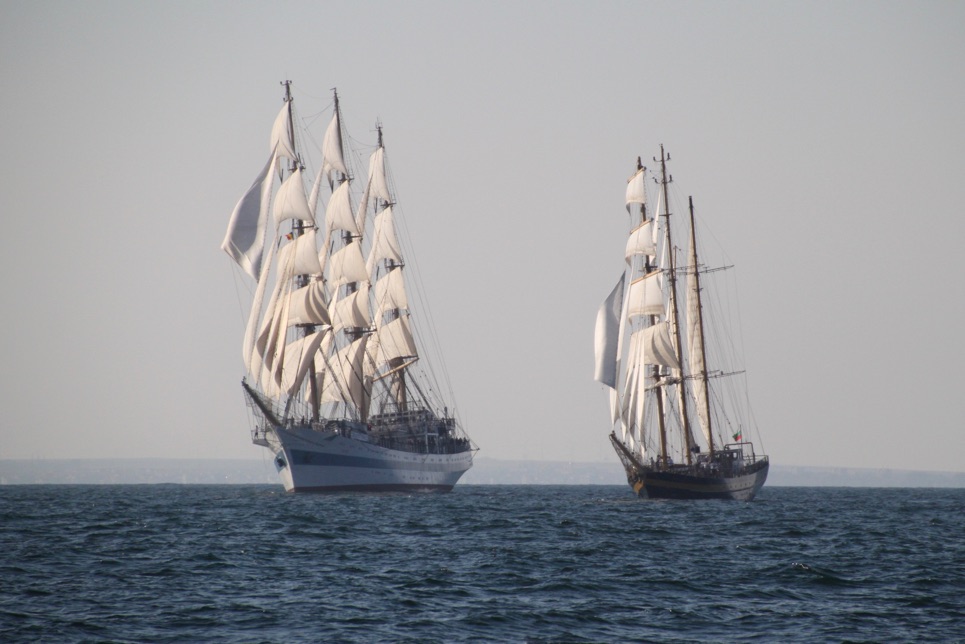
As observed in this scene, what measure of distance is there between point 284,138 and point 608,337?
1366 inches

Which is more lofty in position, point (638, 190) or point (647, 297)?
point (638, 190)

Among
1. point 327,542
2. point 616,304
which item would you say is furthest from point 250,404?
point 327,542

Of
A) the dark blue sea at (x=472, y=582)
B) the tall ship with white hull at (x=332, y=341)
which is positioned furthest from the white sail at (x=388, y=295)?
the dark blue sea at (x=472, y=582)

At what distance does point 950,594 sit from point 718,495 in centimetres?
5252

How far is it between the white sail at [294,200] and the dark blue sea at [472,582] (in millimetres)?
45802

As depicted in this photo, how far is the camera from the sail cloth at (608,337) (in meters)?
87.5

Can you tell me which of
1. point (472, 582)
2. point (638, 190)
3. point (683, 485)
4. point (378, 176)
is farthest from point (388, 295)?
point (472, 582)

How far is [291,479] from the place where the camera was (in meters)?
98.6

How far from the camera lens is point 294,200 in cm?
10088

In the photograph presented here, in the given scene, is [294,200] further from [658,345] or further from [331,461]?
[658,345]

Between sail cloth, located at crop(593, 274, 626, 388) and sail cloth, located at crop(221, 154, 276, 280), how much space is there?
28488 mm

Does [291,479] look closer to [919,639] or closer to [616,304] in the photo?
[616,304]

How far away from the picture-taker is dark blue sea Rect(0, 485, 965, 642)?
2750 cm

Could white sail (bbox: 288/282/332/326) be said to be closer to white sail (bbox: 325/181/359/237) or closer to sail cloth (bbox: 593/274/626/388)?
white sail (bbox: 325/181/359/237)
